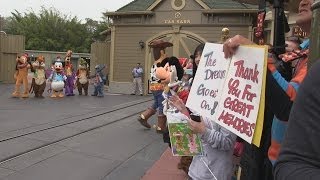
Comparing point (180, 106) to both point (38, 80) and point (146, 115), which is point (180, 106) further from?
point (38, 80)

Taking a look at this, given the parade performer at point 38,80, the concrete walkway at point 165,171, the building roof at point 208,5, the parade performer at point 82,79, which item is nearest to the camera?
the concrete walkway at point 165,171

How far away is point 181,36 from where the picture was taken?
20609mm

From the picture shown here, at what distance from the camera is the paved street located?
5875mm

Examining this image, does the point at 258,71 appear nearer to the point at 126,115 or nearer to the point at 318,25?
the point at 318,25

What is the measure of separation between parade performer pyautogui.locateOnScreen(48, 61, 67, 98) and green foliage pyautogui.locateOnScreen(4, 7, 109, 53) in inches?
1282

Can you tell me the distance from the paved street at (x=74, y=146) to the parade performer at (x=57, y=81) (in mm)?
5283

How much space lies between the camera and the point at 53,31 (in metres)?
51.2

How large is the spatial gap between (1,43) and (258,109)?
25.3m

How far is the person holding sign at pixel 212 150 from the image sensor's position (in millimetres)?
2936

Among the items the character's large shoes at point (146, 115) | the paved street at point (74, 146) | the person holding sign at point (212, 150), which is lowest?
the paved street at point (74, 146)

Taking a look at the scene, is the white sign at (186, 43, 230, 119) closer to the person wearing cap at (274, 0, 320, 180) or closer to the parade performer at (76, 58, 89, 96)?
the person wearing cap at (274, 0, 320, 180)

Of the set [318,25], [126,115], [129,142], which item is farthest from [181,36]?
[318,25]

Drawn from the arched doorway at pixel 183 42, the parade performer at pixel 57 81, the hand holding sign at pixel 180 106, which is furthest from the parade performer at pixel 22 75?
the hand holding sign at pixel 180 106

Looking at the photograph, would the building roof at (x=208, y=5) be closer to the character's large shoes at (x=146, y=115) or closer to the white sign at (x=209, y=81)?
the character's large shoes at (x=146, y=115)
